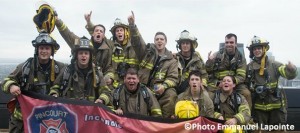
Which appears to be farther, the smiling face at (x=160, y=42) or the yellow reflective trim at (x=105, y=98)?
the smiling face at (x=160, y=42)

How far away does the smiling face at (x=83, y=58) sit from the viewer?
565 cm

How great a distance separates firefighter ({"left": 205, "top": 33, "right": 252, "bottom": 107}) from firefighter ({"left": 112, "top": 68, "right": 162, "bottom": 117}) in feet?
5.43

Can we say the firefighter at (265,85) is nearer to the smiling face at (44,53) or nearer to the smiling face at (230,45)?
the smiling face at (230,45)

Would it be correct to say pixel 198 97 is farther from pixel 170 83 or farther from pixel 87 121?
A: pixel 87 121

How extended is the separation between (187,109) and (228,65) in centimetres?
194

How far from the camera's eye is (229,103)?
5863 millimetres

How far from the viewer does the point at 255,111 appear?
704cm

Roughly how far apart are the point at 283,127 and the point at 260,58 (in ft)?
4.72

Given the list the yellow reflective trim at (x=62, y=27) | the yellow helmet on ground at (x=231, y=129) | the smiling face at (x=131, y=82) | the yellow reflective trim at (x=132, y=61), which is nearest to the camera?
the yellow helmet on ground at (x=231, y=129)

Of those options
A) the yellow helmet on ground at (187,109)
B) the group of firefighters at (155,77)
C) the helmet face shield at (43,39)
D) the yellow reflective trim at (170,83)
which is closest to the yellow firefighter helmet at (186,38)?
the group of firefighters at (155,77)

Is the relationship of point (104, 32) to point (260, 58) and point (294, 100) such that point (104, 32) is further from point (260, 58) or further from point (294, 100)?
point (294, 100)

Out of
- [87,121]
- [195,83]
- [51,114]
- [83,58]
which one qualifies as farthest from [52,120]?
[195,83]

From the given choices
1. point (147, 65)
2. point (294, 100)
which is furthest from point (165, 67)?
point (294, 100)

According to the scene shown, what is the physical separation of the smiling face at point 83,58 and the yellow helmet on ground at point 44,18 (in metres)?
1.05
